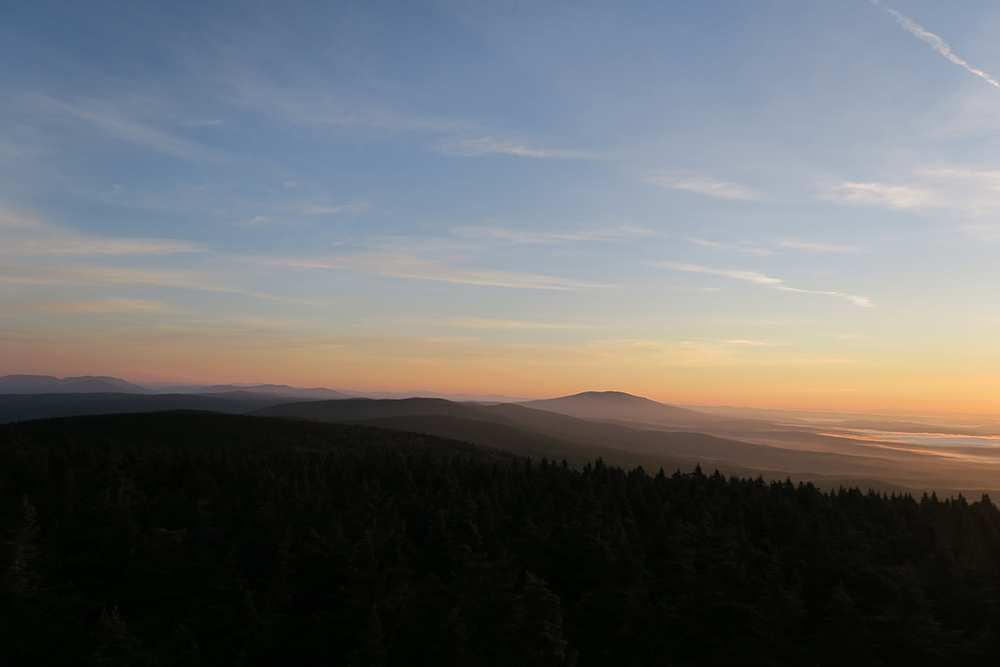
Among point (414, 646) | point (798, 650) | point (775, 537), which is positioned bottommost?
point (414, 646)

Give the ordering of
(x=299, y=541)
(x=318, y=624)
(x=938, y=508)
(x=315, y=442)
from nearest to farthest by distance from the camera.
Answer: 1. (x=318, y=624)
2. (x=299, y=541)
3. (x=938, y=508)
4. (x=315, y=442)

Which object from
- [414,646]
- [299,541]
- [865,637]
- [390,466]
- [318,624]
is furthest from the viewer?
[390,466]

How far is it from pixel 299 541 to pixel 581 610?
26.2 m

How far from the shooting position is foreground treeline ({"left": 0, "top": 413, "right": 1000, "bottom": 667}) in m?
37.1

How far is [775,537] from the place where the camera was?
176 ft

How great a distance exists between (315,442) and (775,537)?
10620 cm

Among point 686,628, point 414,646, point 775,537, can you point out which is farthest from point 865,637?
point 414,646

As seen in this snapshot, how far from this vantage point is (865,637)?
36656 mm

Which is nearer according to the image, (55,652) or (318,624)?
(55,652)

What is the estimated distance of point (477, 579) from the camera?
44.7 metres

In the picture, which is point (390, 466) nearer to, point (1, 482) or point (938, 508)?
point (1, 482)

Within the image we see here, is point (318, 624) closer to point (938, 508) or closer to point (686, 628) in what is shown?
point (686, 628)

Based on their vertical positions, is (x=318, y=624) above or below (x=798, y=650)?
below

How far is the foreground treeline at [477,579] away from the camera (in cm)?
3709
